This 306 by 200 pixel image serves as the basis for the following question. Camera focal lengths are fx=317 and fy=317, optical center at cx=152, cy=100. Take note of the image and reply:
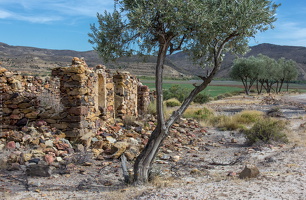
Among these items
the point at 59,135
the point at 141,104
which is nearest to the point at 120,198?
the point at 59,135

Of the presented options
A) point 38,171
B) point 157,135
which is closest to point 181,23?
point 157,135

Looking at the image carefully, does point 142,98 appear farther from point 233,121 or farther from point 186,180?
point 186,180

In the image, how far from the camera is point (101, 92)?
12070 millimetres

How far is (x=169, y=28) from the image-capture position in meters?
6.26

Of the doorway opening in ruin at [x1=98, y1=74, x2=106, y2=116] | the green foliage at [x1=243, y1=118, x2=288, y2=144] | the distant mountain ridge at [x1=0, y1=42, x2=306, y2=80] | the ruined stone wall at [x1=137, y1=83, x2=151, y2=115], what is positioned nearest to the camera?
the green foliage at [x1=243, y1=118, x2=288, y2=144]

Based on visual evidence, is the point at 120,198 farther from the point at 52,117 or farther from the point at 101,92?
the point at 101,92

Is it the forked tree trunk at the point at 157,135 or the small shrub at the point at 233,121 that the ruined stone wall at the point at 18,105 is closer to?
the forked tree trunk at the point at 157,135

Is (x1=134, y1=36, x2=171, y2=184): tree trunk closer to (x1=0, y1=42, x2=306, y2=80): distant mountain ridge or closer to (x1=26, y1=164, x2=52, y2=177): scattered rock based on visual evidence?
(x1=26, y1=164, x2=52, y2=177): scattered rock

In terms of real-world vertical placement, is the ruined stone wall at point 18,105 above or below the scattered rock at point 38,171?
above

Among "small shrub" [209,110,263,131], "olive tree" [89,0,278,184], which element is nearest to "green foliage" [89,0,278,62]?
"olive tree" [89,0,278,184]

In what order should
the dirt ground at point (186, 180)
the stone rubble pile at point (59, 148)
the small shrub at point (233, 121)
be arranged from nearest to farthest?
the dirt ground at point (186, 180) < the stone rubble pile at point (59, 148) < the small shrub at point (233, 121)

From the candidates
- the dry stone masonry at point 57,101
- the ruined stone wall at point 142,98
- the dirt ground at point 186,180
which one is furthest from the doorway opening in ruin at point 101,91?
the ruined stone wall at point 142,98

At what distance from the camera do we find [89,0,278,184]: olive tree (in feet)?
19.7

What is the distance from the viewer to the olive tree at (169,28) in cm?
602
